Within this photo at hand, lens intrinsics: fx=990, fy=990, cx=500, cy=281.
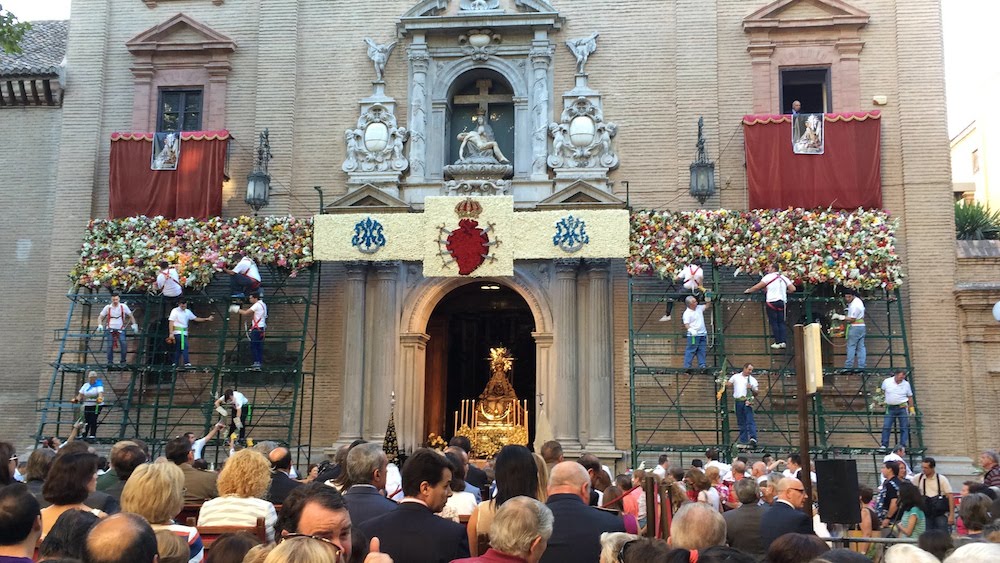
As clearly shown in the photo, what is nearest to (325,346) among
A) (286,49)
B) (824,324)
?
(286,49)

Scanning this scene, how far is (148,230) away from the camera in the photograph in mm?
21016

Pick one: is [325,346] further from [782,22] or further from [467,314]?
[782,22]

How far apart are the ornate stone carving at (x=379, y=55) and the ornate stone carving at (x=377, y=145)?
0.84m

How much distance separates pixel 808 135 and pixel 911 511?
1089cm

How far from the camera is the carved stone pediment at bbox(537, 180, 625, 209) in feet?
66.1

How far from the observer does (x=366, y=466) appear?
6.99 m

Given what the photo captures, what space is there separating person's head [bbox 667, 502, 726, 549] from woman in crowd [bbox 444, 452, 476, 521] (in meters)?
2.28

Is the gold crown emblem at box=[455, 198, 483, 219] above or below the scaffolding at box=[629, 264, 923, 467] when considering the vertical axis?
above

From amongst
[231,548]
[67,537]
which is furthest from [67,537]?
[231,548]

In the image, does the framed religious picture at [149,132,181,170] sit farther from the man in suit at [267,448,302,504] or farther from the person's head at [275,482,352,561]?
the person's head at [275,482,352,561]

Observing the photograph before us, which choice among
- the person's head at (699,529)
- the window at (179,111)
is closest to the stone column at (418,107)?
the window at (179,111)

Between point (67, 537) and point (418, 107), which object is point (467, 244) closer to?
point (418, 107)

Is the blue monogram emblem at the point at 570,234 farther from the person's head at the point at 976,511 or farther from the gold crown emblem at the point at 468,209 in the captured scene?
the person's head at the point at 976,511

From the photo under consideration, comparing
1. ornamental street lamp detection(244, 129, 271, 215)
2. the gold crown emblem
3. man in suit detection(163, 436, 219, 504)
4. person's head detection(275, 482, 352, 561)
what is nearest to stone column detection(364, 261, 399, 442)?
the gold crown emblem
